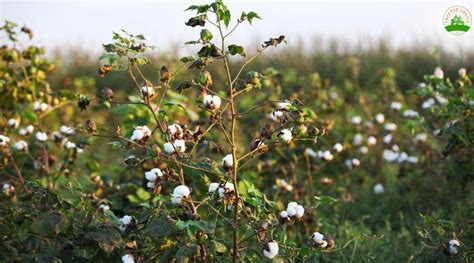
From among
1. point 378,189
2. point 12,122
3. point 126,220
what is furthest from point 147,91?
point 378,189

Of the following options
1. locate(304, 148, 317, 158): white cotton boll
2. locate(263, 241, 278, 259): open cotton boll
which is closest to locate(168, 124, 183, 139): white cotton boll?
locate(263, 241, 278, 259): open cotton boll

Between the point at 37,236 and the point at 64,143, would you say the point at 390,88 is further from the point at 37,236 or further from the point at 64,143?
the point at 37,236

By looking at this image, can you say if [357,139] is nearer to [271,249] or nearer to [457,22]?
[457,22]

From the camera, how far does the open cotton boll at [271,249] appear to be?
2002 millimetres

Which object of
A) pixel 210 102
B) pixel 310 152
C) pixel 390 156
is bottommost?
pixel 390 156

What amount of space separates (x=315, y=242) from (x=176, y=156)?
53 centimetres

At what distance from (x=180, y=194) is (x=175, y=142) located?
0.58ft

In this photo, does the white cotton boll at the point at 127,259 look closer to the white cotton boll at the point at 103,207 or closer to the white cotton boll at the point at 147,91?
the white cotton boll at the point at 147,91

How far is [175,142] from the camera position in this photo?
2.12m

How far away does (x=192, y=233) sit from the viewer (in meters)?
1.91

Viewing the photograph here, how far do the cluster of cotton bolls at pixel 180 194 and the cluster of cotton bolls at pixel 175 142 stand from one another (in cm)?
→ 13

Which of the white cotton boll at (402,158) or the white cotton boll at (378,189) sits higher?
the white cotton boll at (402,158)

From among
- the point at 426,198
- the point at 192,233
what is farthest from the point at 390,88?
the point at 192,233

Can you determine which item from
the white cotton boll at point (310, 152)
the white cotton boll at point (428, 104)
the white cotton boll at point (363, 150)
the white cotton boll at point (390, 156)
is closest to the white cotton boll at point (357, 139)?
the white cotton boll at point (363, 150)
